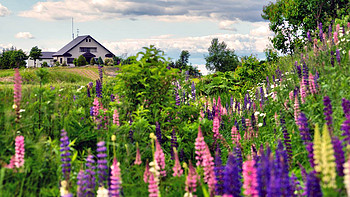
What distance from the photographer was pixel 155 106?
555cm

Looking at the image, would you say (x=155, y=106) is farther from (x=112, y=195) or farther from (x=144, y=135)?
(x=112, y=195)

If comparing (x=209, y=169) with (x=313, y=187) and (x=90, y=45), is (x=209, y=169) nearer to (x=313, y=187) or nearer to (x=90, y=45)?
(x=313, y=187)

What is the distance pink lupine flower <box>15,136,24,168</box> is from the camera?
11.4ft

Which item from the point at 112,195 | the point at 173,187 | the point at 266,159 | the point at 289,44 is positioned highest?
the point at 289,44

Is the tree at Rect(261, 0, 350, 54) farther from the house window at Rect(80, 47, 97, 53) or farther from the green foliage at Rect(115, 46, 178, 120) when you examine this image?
the house window at Rect(80, 47, 97, 53)

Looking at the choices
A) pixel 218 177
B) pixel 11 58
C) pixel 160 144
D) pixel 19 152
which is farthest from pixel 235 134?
pixel 11 58

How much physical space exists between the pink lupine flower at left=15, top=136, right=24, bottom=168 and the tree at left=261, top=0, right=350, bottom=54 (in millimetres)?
12234

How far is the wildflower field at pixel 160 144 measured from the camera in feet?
8.50

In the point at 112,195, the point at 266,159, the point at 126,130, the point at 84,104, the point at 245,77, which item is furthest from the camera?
the point at 245,77

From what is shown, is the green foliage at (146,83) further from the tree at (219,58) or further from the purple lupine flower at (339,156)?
the tree at (219,58)

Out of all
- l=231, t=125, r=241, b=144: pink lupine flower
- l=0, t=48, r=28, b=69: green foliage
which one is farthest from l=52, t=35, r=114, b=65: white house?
l=231, t=125, r=241, b=144: pink lupine flower

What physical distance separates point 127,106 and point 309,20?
36.4 ft

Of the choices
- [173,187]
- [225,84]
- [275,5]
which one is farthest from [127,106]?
[275,5]

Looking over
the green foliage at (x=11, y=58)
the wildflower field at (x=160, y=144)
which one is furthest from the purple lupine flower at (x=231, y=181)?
the green foliage at (x=11, y=58)
